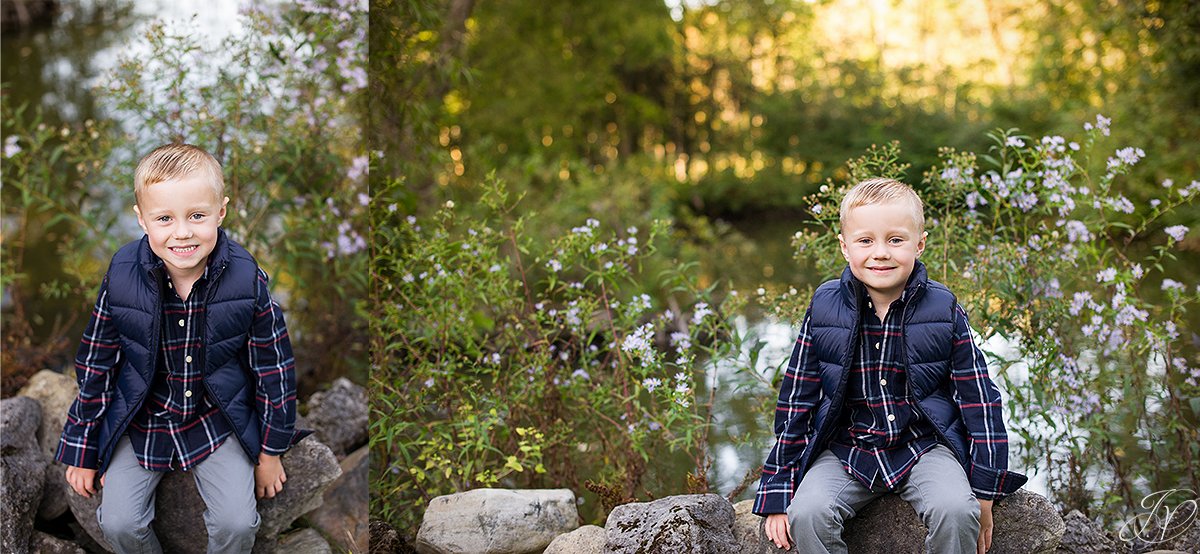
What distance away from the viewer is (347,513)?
3.35m

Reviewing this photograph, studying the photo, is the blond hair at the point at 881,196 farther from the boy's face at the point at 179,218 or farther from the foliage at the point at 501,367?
the boy's face at the point at 179,218

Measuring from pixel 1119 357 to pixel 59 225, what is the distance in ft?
21.9

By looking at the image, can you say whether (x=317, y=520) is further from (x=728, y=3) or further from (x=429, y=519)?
(x=728, y=3)

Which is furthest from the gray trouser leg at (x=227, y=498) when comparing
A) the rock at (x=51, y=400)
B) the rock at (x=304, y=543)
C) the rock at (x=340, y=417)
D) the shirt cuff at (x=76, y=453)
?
the rock at (x=340, y=417)

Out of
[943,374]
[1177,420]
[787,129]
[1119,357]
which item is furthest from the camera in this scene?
[787,129]

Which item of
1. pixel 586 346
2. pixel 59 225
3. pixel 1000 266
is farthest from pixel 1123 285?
pixel 59 225

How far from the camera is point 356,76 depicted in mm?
3848

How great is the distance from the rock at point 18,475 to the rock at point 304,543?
705 millimetres

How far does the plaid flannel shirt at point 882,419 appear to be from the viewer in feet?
7.39

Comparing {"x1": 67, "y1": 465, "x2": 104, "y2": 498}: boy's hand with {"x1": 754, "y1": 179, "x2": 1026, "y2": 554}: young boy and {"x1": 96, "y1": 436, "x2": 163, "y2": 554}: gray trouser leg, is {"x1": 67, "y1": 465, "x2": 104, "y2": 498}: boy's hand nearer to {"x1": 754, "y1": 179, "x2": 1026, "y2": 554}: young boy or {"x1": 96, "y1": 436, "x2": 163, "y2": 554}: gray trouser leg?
{"x1": 96, "y1": 436, "x2": 163, "y2": 554}: gray trouser leg

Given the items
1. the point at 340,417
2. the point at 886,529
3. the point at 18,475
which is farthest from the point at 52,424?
the point at 886,529

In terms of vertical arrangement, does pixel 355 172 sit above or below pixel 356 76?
below

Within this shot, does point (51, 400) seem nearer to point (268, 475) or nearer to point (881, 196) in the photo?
point (268, 475)

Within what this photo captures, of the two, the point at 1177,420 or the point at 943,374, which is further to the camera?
the point at 1177,420
